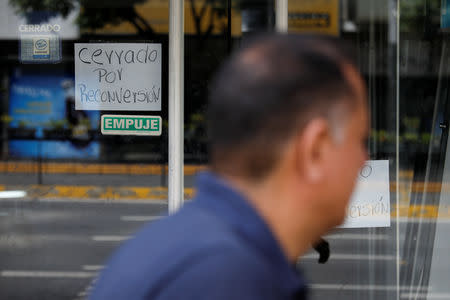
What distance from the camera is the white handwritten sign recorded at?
4469 millimetres

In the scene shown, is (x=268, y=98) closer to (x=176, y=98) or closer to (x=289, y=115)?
(x=289, y=115)

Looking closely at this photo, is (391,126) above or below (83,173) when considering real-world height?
above

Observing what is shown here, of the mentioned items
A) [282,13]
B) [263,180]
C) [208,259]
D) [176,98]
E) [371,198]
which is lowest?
[371,198]

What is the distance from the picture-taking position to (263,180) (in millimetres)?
1076

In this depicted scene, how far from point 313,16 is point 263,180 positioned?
3856mm

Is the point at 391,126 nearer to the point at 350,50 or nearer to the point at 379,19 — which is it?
the point at 379,19

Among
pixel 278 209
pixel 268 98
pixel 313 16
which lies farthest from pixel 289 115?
pixel 313 16

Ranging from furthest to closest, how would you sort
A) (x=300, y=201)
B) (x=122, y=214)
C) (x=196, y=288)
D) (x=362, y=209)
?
(x=122, y=214) < (x=362, y=209) < (x=300, y=201) < (x=196, y=288)

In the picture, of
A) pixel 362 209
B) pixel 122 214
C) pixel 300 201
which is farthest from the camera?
pixel 122 214

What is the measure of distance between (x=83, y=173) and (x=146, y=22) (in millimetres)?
1200

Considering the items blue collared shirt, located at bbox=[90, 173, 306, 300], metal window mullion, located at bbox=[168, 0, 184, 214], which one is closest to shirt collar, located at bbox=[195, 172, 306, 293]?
blue collared shirt, located at bbox=[90, 173, 306, 300]

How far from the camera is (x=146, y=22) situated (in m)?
4.60

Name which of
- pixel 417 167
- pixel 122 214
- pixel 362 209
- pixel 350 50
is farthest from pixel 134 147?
pixel 350 50

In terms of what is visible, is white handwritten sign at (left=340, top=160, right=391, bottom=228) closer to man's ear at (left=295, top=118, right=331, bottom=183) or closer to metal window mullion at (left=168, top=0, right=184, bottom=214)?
metal window mullion at (left=168, top=0, right=184, bottom=214)
